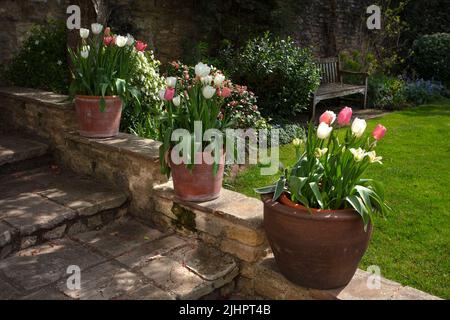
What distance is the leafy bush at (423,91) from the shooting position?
9055 millimetres

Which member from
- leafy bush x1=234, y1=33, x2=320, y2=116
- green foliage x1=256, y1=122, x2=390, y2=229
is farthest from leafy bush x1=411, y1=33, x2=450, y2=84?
green foliage x1=256, y1=122, x2=390, y2=229

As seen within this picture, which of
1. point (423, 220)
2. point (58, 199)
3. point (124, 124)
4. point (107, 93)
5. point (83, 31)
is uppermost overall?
point (83, 31)

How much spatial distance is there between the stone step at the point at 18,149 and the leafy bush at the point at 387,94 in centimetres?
658

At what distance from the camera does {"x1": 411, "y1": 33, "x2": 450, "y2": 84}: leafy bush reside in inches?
417

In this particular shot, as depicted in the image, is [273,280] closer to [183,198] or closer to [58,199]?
[183,198]

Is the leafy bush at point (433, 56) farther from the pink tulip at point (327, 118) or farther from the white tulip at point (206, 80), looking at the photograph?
the pink tulip at point (327, 118)

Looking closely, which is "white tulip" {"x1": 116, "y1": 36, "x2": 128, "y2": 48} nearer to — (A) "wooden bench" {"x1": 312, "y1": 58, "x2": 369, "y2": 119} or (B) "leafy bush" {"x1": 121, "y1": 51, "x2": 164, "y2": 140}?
(B) "leafy bush" {"x1": 121, "y1": 51, "x2": 164, "y2": 140}

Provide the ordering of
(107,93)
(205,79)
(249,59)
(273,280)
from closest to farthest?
(273,280) < (205,79) < (107,93) < (249,59)

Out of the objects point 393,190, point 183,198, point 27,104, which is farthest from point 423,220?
point 27,104

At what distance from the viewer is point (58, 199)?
3084 mm

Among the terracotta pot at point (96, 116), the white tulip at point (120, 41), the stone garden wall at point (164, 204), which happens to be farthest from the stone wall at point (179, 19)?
the terracotta pot at point (96, 116)

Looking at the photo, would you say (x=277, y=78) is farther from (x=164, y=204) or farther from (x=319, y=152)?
(x=319, y=152)

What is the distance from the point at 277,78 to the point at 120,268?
4.66 metres
